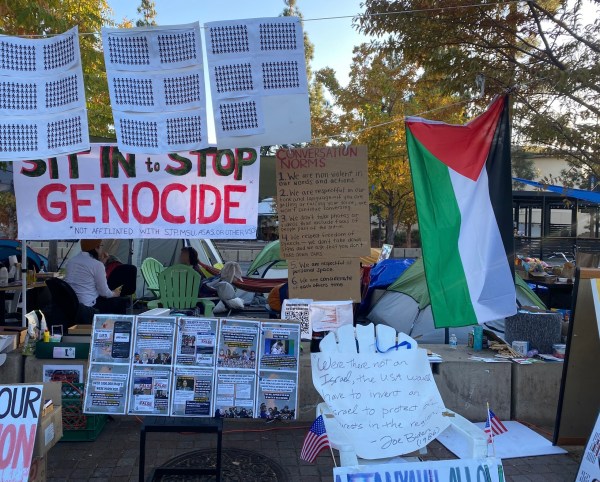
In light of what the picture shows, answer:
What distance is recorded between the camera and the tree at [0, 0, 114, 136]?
6633 millimetres

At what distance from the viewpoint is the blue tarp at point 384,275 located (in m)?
8.09

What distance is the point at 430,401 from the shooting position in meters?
2.83

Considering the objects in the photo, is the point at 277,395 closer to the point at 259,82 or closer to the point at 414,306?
the point at 259,82

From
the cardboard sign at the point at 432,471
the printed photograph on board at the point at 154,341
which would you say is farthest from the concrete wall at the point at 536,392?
the printed photograph on board at the point at 154,341

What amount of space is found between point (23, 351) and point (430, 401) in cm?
358

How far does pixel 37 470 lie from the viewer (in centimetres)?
311

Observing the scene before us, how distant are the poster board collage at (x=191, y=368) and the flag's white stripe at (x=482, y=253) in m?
1.68

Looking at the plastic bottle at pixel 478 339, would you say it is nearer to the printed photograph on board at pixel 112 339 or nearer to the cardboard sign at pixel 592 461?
the cardboard sign at pixel 592 461

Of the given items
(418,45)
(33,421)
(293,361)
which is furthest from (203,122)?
(418,45)

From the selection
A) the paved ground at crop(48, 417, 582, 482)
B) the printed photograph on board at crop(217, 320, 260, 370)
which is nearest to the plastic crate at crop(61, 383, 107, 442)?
the paved ground at crop(48, 417, 582, 482)

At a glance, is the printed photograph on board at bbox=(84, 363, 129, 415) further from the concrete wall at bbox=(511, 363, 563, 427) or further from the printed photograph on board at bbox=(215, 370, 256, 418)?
the concrete wall at bbox=(511, 363, 563, 427)

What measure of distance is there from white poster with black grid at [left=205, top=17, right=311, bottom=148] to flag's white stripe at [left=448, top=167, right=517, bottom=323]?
1494 millimetres

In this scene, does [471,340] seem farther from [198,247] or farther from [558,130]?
[198,247]

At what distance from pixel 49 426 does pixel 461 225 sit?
3.41 metres
